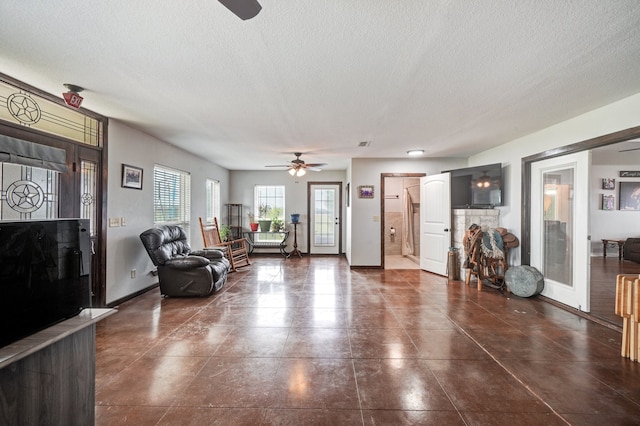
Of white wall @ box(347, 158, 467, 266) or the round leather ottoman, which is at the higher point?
white wall @ box(347, 158, 467, 266)

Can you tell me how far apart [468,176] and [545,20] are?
3874 mm

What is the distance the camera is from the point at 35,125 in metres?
2.74

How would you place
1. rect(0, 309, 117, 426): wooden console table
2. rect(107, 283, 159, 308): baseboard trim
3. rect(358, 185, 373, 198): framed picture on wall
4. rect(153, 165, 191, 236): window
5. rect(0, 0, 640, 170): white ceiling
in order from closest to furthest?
1. rect(0, 309, 117, 426): wooden console table
2. rect(0, 0, 640, 170): white ceiling
3. rect(107, 283, 159, 308): baseboard trim
4. rect(153, 165, 191, 236): window
5. rect(358, 185, 373, 198): framed picture on wall

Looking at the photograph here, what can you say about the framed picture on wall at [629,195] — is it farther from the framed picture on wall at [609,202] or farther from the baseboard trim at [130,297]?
the baseboard trim at [130,297]

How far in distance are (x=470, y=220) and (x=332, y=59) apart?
425 centimetres

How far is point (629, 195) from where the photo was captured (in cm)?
688

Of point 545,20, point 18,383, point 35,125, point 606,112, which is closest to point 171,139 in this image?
point 35,125

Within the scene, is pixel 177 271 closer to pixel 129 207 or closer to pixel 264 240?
pixel 129 207

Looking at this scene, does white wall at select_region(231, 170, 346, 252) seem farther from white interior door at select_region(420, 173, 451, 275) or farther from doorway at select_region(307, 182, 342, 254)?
white interior door at select_region(420, 173, 451, 275)

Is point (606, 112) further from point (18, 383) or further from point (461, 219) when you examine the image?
point (18, 383)

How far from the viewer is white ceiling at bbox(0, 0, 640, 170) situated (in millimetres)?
1659

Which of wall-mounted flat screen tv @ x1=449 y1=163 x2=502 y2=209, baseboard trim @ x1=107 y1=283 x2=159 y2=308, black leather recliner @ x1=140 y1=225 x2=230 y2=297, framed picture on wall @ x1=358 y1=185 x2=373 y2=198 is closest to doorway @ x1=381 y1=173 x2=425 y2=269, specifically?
framed picture on wall @ x1=358 y1=185 x2=373 y2=198

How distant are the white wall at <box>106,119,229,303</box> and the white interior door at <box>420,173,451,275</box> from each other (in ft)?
17.0

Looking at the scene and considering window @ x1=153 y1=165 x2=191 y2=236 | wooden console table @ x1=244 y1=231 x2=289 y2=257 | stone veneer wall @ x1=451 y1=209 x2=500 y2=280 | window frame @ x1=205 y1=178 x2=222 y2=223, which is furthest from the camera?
wooden console table @ x1=244 y1=231 x2=289 y2=257
